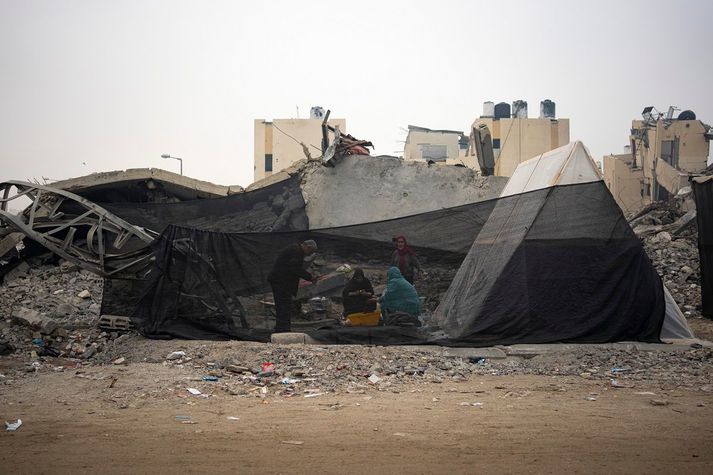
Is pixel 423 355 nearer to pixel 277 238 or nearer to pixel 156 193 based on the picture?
pixel 277 238

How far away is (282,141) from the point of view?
39.8 metres

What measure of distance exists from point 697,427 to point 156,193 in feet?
36.9

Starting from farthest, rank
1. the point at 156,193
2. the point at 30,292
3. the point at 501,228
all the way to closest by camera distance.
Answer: the point at 156,193 → the point at 30,292 → the point at 501,228

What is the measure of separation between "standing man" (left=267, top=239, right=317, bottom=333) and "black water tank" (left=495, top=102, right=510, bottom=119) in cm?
3586

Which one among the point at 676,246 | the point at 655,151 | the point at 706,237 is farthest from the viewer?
the point at 655,151

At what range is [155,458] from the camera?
3.46 m

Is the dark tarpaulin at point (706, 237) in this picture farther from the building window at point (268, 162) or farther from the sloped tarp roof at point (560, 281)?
the building window at point (268, 162)

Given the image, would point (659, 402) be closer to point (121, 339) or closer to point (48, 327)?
point (121, 339)

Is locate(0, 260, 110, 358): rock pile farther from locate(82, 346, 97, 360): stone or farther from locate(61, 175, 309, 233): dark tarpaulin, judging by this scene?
locate(61, 175, 309, 233): dark tarpaulin

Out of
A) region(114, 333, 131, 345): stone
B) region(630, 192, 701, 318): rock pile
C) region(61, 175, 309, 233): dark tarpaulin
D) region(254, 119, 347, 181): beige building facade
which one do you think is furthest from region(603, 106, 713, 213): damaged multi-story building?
region(114, 333, 131, 345): stone

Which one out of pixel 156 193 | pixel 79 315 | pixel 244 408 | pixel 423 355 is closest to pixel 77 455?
pixel 244 408

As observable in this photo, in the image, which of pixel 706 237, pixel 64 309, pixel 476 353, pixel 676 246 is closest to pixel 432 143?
pixel 676 246

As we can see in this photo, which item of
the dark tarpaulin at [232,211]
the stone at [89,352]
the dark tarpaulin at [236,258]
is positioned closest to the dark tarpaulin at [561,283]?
the dark tarpaulin at [236,258]

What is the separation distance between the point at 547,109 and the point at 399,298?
127 ft
